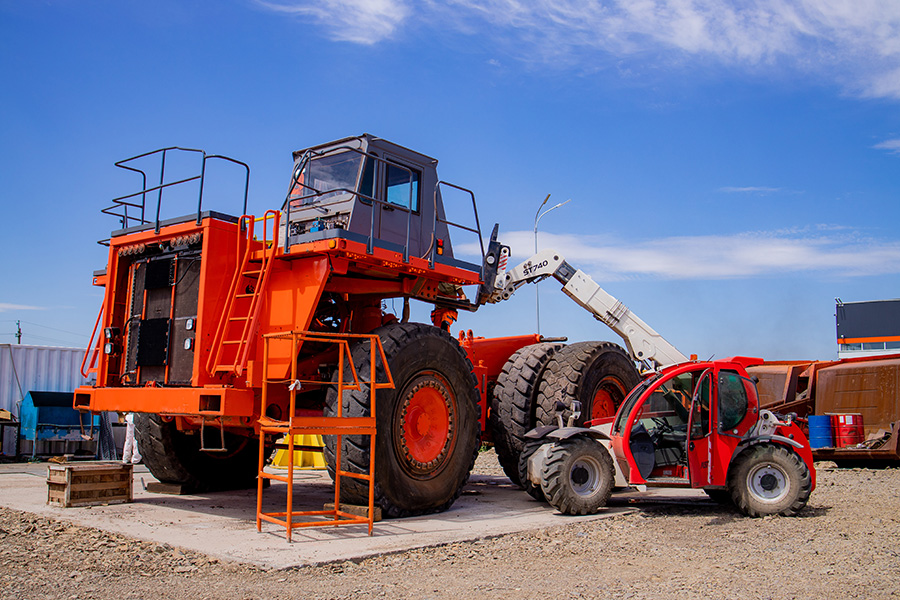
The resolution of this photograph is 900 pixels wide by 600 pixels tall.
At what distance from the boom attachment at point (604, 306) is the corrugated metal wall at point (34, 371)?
506 inches

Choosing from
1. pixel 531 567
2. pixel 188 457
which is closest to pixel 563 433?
pixel 531 567

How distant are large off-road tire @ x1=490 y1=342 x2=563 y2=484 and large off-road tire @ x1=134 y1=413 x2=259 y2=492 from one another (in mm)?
3703

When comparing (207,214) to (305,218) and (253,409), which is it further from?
(253,409)

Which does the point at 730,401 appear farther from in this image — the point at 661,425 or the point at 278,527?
the point at 278,527

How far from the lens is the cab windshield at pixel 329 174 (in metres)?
10.0

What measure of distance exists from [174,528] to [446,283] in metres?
4.64

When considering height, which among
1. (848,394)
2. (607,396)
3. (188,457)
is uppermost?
(848,394)

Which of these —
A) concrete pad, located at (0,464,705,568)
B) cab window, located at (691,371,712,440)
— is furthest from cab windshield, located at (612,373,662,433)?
concrete pad, located at (0,464,705,568)

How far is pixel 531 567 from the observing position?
677cm

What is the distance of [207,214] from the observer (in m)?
8.98

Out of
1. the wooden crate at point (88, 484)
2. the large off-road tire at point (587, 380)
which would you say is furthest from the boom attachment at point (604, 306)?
the wooden crate at point (88, 484)

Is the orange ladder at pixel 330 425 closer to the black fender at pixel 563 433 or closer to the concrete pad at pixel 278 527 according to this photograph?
the concrete pad at pixel 278 527

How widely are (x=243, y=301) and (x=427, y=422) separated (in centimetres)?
266

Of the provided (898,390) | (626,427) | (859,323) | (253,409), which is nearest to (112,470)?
(253,409)
